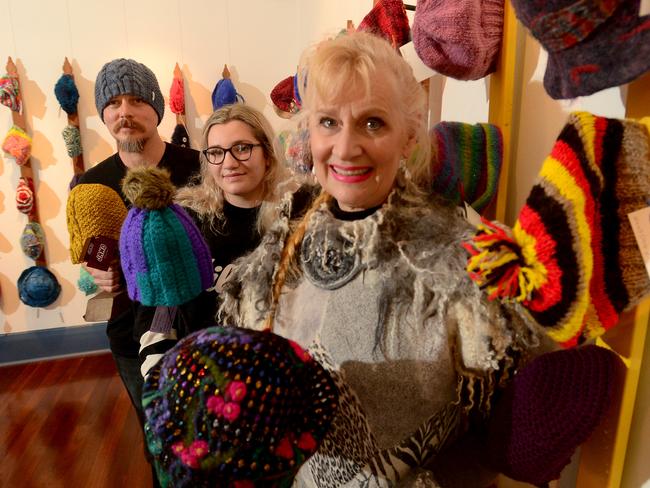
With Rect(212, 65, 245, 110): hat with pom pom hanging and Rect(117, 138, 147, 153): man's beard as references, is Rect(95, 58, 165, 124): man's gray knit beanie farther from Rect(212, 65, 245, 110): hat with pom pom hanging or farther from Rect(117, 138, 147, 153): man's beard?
Rect(212, 65, 245, 110): hat with pom pom hanging

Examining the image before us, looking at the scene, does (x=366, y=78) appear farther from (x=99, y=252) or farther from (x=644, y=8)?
(x=99, y=252)

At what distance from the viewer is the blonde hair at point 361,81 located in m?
0.67

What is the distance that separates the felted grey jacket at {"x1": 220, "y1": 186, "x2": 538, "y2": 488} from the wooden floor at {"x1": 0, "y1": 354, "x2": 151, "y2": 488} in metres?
1.48

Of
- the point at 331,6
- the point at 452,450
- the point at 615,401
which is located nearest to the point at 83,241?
the point at 452,450

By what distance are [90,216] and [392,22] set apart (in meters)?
0.81

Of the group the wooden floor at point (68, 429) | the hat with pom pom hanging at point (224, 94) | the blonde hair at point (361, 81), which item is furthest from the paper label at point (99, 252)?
the hat with pom pom hanging at point (224, 94)

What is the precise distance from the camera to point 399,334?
690mm

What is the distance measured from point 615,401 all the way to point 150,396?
58 centimetres

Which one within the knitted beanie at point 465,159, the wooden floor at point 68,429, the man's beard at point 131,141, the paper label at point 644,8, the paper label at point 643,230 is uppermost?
the paper label at point 644,8

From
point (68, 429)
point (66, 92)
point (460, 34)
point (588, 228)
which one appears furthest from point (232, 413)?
point (66, 92)

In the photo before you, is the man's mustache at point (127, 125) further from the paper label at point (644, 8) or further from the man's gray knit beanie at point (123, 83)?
the paper label at point (644, 8)

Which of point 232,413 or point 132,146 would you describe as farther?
point 132,146

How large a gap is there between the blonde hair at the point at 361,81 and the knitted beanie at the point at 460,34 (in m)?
0.08

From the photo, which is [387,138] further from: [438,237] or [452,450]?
[452,450]
